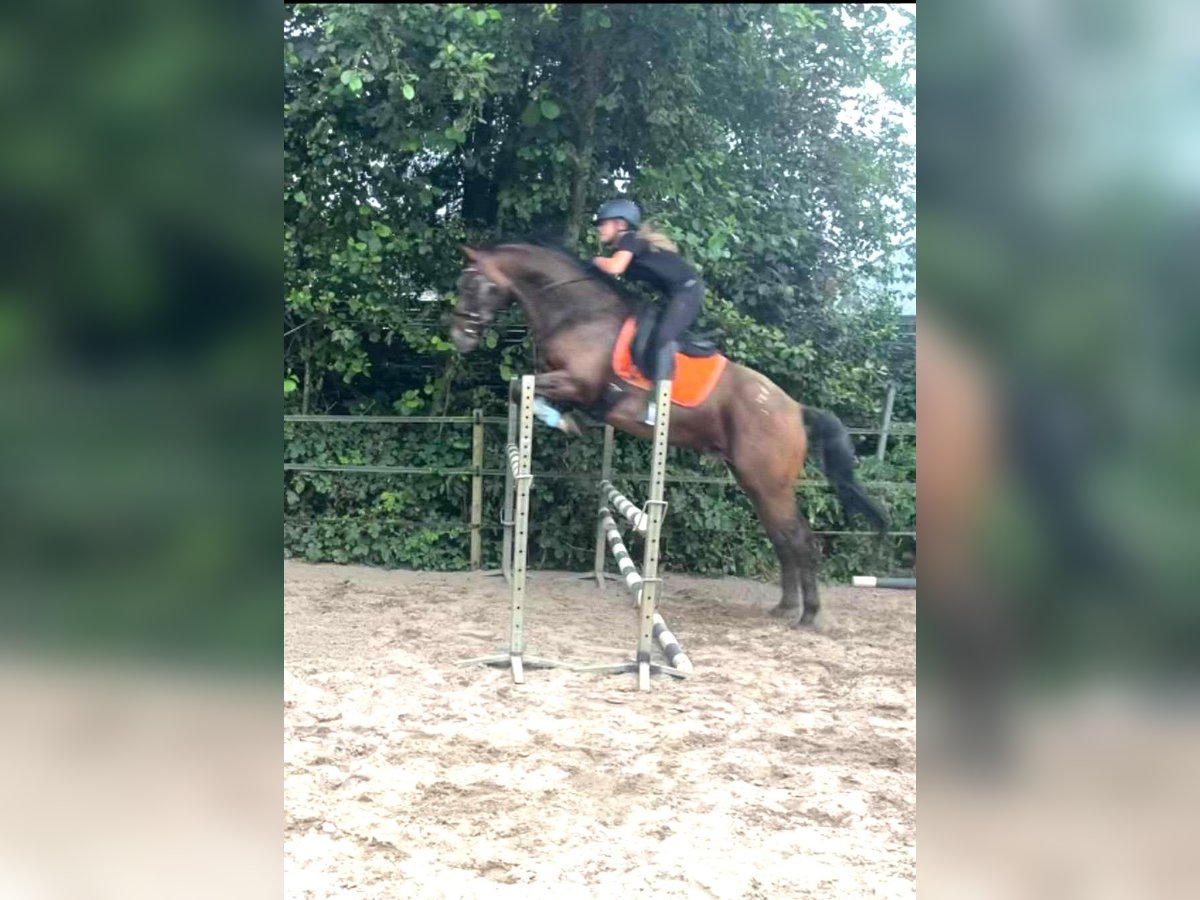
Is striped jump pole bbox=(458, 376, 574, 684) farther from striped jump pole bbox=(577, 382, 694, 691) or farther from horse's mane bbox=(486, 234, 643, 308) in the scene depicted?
horse's mane bbox=(486, 234, 643, 308)

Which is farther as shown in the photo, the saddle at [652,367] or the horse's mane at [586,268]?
the horse's mane at [586,268]

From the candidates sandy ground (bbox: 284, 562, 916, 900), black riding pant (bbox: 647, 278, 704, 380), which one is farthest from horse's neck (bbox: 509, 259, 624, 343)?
sandy ground (bbox: 284, 562, 916, 900)

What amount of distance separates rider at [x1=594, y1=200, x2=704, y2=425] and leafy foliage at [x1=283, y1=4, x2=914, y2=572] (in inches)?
60.6

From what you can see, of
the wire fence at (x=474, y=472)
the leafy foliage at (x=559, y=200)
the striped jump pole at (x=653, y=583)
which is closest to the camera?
the striped jump pole at (x=653, y=583)

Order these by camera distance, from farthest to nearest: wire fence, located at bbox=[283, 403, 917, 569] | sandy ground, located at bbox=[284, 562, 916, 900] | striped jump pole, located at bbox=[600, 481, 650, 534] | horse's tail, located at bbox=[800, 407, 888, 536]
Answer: wire fence, located at bbox=[283, 403, 917, 569] < horse's tail, located at bbox=[800, 407, 888, 536] < striped jump pole, located at bbox=[600, 481, 650, 534] < sandy ground, located at bbox=[284, 562, 916, 900]

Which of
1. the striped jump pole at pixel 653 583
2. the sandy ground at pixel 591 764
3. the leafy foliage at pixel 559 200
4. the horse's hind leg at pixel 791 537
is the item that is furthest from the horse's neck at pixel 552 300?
the sandy ground at pixel 591 764

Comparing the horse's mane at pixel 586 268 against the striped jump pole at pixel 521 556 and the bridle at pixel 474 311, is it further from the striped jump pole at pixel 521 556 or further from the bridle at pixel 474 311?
the striped jump pole at pixel 521 556

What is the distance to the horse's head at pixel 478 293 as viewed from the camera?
15.0ft

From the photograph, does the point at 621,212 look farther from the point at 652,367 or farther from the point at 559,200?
the point at 559,200

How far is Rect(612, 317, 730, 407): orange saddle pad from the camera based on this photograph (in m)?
4.46
